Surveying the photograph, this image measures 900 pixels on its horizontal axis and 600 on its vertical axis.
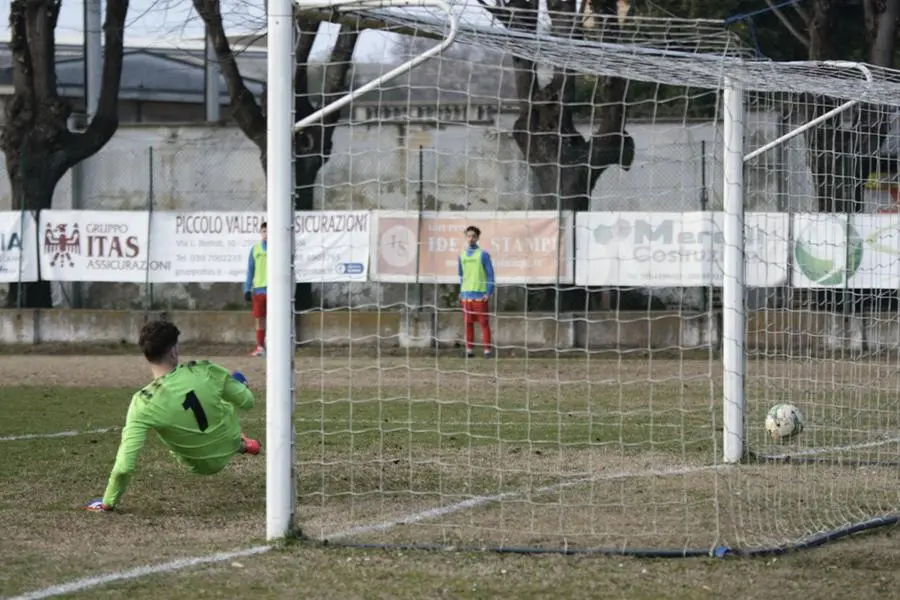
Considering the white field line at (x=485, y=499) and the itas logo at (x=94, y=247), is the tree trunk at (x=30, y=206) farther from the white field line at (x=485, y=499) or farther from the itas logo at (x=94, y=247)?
the white field line at (x=485, y=499)

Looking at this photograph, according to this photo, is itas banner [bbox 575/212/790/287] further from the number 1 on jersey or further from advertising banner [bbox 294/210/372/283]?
the number 1 on jersey

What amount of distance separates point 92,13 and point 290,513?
22585 mm

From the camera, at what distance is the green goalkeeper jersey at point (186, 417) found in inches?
293

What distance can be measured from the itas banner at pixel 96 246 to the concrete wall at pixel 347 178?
1.40ft

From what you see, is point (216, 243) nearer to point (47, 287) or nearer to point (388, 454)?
point (47, 287)

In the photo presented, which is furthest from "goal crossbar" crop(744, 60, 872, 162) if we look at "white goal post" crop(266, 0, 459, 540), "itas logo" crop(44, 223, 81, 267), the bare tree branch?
"itas logo" crop(44, 223, 81, 267)

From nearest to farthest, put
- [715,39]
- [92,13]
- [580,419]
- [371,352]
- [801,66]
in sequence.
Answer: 1. [715,39]
2. [801,66]
3. [580,419]
4. [371,352]
5. [92,13]

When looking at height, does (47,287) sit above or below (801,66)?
below

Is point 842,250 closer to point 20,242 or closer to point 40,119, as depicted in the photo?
point 20,242

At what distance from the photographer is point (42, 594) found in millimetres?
5652

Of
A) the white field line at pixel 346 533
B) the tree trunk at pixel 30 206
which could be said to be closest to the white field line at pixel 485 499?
the white field line at pixel 346 533

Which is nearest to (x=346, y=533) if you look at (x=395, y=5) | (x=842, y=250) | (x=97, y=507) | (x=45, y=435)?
(x=97, y=507)

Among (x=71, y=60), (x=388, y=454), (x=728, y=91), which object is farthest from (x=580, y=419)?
(x=71, y=60)

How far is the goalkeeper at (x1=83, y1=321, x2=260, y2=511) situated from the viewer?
7.47 meters
